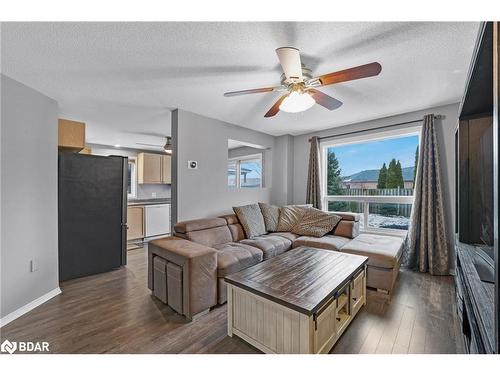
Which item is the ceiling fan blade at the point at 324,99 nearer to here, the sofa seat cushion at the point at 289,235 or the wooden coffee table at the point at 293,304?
the wooden coffee table at the point at 293,304

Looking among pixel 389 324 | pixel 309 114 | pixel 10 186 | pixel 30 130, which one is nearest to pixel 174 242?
pixel 10 186

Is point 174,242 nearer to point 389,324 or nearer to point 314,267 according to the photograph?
point 314,267

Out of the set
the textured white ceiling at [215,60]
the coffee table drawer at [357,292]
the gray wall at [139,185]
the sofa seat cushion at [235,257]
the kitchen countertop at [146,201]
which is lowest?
the coffee table drawer at [357,292]

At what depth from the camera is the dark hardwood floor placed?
1.67 meters

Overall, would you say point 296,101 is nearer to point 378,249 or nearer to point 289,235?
point 378,249

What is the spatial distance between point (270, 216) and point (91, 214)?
272cm

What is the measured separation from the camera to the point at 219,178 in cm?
367

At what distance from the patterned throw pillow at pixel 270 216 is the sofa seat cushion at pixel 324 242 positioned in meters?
0.57

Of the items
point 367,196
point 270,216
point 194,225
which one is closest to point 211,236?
point 194,225

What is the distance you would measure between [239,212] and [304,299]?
214 cm

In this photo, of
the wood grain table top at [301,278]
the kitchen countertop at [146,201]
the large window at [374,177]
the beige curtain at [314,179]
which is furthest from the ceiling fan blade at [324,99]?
the kitchen countertop at [146,201]

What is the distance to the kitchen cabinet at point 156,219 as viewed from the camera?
5289mm

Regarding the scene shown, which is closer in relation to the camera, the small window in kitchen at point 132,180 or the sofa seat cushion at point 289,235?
the sofa seat cushion at point 289,235

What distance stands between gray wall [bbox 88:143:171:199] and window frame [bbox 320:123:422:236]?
4314 millimetres
